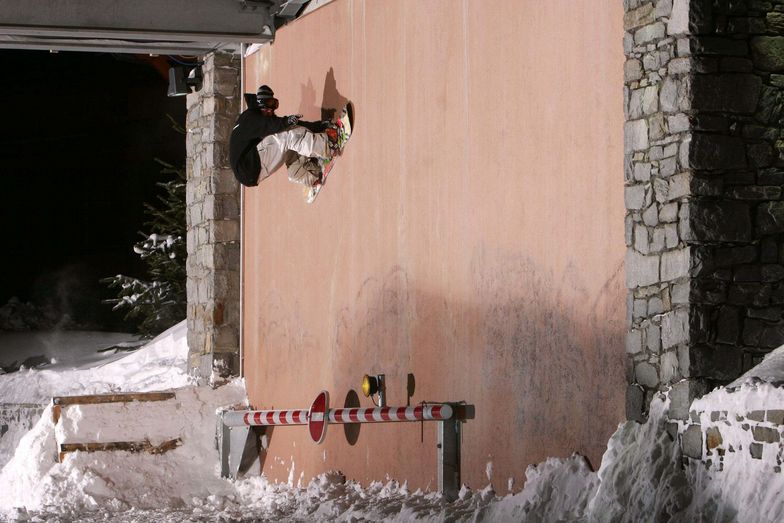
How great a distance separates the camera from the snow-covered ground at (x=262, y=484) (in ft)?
18.7

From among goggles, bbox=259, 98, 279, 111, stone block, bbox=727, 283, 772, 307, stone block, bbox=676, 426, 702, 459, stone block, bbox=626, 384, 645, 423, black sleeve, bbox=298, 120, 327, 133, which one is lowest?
stone block, bbox=676, 426, 702, 459

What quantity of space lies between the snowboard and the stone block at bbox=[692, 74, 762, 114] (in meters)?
3.78

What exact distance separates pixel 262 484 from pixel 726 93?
573 centimetres

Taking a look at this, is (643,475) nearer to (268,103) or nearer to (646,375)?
(646,375)

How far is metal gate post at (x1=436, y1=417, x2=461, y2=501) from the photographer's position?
306 inches

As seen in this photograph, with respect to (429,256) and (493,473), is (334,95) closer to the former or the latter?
(429,256)

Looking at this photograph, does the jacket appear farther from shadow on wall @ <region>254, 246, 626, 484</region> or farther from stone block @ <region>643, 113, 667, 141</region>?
stone block @ <region>643, 113, 667, 141</region>

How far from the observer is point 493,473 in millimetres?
7414

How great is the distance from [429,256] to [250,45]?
13.5 ft

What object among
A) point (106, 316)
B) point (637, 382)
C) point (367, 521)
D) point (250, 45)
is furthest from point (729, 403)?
point (106, 316)

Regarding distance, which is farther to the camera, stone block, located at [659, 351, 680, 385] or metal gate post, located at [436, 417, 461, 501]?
metal gate post, located at [436, 417, 461, 501]

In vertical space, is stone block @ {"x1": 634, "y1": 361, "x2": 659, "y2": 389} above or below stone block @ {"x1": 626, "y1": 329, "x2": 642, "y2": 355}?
below

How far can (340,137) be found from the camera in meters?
9.54

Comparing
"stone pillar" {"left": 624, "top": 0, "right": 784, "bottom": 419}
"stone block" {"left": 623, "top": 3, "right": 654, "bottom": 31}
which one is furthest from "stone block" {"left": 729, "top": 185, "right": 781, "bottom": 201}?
"stone block" {"left": 623, "top": 3, "right": 654, "bottom": 31}
